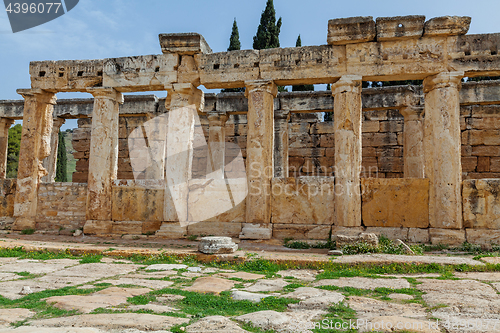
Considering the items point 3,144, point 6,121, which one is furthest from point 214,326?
point 6,121

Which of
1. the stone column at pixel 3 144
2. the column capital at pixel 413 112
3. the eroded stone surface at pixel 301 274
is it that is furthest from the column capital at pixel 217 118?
the eroded stone surface at pixel 301 274

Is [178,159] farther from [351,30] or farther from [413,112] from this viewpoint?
[413,112]

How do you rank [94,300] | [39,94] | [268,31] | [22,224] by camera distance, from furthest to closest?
1. [268,31]
2. [39,94]
3. [22,224]
4. [94,300]

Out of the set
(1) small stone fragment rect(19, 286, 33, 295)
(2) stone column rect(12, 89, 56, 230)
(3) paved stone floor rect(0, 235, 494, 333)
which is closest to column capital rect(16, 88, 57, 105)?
(2) stone column rect(12, 89, 56, 230)

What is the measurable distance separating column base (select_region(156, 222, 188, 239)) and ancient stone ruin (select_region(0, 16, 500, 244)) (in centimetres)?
3

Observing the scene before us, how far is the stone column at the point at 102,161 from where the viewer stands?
9789 mm

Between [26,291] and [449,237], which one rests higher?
A: [449,237]

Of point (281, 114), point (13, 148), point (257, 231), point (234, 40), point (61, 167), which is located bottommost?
point (257, 231)

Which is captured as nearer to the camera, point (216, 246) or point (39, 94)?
point (216, 246)

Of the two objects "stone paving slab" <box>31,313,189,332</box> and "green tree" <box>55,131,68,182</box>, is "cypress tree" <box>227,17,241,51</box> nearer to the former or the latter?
"green tree" <box>55,131,68,182</box>

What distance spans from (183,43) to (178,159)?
294 centimetres

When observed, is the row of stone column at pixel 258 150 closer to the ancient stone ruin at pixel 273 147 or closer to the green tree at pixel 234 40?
the ancient stone ruin at pixel 273 147

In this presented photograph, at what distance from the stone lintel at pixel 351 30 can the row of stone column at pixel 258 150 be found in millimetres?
885

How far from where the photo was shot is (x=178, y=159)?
376 inches
